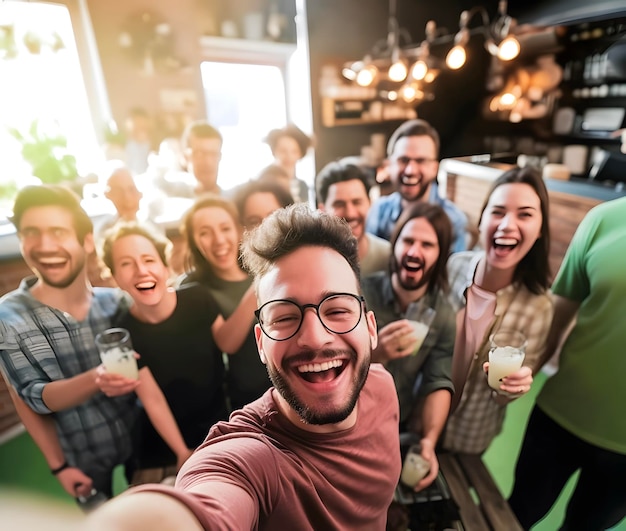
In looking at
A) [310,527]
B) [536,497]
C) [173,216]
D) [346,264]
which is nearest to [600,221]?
[346,264]

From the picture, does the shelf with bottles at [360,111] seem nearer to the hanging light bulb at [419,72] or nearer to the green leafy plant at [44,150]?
the hanging light bulb at [419,72]

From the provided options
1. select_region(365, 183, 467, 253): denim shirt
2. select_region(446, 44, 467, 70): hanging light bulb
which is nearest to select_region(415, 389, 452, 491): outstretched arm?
select_region(365, 183, 467, 253): denim shirt

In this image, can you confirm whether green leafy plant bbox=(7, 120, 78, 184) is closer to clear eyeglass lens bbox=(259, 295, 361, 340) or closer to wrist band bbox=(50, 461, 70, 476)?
clear eyeglass lens bbox=(259, 295, 361, 340)

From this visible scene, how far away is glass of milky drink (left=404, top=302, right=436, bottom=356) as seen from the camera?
1301mm

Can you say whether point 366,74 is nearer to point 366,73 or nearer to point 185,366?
point 366,73

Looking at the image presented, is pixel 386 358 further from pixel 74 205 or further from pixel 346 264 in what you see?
pixel 74 205

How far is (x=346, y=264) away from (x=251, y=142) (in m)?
0.65

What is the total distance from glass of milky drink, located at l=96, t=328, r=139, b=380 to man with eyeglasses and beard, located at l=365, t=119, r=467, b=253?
0.91 m

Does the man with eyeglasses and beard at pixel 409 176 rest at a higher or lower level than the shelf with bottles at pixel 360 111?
lower

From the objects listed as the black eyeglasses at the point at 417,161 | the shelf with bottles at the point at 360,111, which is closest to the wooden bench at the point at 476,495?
the black eyeglasses at the point at 417,161

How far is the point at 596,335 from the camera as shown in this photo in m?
1.26

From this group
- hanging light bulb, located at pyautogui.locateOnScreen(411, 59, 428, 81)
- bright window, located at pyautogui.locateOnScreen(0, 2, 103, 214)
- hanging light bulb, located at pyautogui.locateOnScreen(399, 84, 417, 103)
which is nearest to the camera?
bright window, located at pyautogui.locateOnScreen(0, 2, 103, 214)

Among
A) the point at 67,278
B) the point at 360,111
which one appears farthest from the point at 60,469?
the point at 360,111

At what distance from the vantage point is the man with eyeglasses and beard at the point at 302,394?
80 cm
